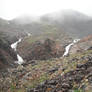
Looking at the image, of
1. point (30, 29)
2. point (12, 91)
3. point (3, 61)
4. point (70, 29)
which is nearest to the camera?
point (12, 91)

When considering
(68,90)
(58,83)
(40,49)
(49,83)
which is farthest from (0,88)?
(40,49)

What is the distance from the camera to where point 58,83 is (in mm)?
14266

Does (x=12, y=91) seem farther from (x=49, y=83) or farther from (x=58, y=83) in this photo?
(x=58, y=83)

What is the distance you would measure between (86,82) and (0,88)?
1052 cm

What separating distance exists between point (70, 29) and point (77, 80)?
190 meters

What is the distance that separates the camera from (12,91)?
17.0m

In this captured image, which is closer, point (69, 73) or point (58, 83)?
point (58, 83)

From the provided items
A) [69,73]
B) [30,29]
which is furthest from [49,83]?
[30,29]

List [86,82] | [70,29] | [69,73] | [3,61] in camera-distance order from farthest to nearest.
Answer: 1. [70,29]
2. [3,61]
3. [69,73]
4. [86,82]

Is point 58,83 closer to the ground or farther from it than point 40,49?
farther from it

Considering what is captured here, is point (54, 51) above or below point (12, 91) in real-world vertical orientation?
below

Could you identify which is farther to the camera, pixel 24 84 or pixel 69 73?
pixel 24 84

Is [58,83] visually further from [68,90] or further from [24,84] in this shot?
[24,84]

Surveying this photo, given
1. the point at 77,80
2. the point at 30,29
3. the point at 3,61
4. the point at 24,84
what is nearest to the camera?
the point at 77,80
